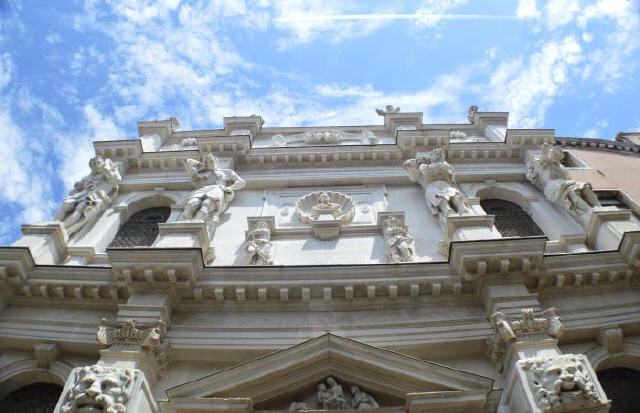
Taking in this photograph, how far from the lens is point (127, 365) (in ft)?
30.9

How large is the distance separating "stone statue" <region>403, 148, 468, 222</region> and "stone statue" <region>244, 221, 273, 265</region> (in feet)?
15.4

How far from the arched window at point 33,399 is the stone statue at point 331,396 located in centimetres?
544

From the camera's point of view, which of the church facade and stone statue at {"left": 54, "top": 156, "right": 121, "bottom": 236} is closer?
the church facade

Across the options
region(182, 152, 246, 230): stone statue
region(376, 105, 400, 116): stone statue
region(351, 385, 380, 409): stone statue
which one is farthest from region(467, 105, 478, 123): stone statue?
region(351, 385, 380, 409): stone statue

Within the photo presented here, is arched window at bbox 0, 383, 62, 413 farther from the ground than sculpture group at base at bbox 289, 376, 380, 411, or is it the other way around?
arched window at bbox 0, 383, 62, 413

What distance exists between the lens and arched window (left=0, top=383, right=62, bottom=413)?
35.0 ft

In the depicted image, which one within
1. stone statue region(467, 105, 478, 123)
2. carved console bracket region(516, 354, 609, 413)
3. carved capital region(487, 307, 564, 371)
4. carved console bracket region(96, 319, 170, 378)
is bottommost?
carved console bracket region(516, 354, 609, 413)

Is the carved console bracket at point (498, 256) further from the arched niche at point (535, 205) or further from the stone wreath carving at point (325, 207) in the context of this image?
the stone wreath carving at point (325, 207)

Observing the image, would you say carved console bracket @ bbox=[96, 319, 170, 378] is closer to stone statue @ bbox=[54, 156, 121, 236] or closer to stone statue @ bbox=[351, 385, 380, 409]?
stone statue @ bbox=[351, 385, 380, 409]

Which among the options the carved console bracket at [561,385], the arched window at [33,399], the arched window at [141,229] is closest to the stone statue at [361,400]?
the carved console bracket at [561,385]

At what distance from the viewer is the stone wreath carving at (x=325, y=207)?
15.4 m

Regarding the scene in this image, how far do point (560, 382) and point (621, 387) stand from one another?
3368 millimetres

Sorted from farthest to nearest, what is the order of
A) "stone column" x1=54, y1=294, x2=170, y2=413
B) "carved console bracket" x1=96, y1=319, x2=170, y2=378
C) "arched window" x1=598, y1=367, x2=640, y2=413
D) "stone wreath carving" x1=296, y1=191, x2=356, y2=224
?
"stone wreath carving" x1=296, y1=191, x2=356, y2=224
"arched window" x1=598, y1=367, x2=640, y2=413
"carved console bracket" x1=96, y1=319, x2=170, y2=378
"stone column" x1=54, y1=294, x2=170, y2=413

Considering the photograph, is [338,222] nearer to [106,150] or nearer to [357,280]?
[357,280]
